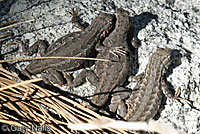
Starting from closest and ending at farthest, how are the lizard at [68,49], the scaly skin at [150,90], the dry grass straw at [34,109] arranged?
the dry grass straw at [34,109], the scaly skin at [150,90], the lizard at [68,49]

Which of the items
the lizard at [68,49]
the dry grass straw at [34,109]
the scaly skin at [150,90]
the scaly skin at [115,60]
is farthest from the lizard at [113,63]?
the dry grass straw at [34,109]

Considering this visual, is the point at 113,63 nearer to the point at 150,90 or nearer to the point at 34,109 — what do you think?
the point at 150,90

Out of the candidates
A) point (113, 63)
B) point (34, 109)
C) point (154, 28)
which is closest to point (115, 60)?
point (113, 63)

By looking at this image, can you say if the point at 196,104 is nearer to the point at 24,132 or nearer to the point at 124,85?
the point at 124,85

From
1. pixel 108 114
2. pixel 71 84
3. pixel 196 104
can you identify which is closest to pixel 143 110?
pixel 108 114

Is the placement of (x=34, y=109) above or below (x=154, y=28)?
below

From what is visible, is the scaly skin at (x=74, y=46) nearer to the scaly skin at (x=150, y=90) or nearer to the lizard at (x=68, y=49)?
the lizard at (x=68, y=49)
